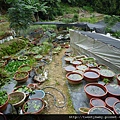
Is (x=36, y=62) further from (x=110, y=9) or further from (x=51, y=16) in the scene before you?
(x=110, y=9)

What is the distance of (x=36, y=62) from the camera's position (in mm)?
6367

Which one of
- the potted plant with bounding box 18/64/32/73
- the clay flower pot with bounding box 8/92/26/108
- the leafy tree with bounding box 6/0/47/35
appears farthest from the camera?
the leafy tree with bounding box 6/0/47/35

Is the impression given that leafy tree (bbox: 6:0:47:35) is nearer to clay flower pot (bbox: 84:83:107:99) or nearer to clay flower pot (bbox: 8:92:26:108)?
clay flower pot (bbox: 8:92:26:108)

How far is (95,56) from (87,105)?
121 inches

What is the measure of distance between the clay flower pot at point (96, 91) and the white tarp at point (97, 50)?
1.58m

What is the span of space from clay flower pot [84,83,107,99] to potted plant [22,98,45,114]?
4.62 feet

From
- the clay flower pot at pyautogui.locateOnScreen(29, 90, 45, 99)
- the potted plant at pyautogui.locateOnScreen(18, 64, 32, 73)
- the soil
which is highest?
the potted plant at pyautogui.locateOnScreen(18, 64, 32, 73)

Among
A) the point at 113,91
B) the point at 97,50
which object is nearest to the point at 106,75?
the point at 113,91

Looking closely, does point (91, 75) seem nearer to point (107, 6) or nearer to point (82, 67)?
point (82, 67)

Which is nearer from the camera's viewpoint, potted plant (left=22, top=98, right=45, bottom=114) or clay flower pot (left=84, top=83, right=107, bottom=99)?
potted plant (left=22, top=98, right=45, bottom=114)

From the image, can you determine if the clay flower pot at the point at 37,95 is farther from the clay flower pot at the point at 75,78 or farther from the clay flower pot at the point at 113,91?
the clay flower pot at the point at 113,91

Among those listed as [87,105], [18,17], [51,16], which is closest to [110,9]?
[51,16]

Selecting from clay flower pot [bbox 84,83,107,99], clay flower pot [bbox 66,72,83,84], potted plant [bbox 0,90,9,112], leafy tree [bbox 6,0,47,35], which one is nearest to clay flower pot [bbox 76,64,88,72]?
clay flower pot [bbox 66,72,83,84]

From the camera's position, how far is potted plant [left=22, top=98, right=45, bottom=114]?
302 centimetres
